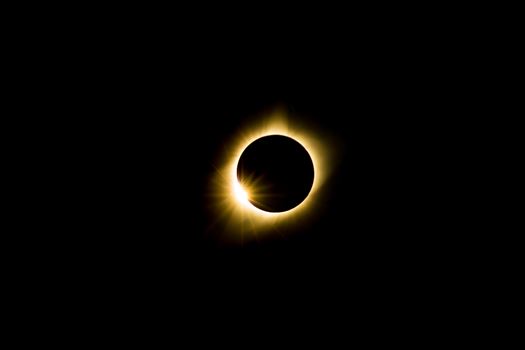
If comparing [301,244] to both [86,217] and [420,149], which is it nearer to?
[420,149]

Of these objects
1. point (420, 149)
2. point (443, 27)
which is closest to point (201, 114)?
Answer: point (420, 149)

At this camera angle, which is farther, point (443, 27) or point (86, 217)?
point (86, 217)

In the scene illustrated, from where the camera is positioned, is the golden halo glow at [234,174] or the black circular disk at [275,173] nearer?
the black circular disk at [275,173]

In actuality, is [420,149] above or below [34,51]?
below

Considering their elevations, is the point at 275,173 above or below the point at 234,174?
below
